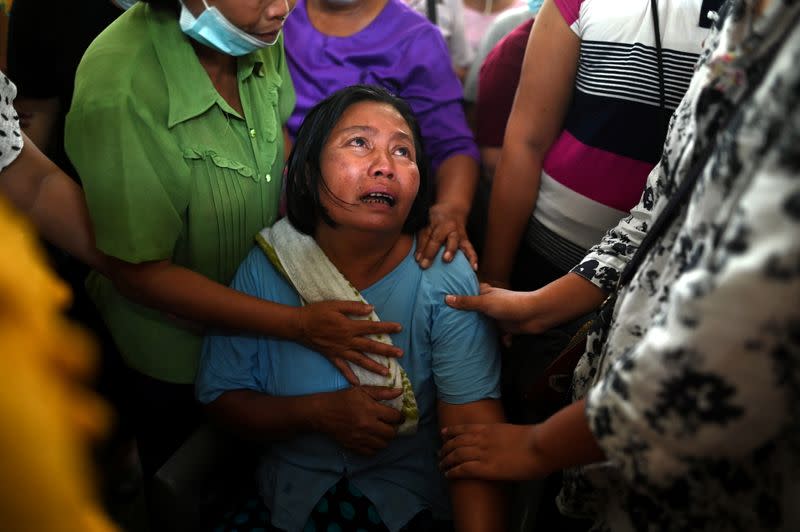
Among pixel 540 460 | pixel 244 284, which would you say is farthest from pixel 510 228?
pixel 540 460

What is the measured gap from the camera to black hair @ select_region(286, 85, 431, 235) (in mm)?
1660

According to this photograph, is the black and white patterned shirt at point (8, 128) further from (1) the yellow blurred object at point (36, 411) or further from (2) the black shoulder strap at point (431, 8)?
(2) the black shoulder strap at point (431, 8)

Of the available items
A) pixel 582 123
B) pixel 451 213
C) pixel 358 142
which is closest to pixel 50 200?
pixel 358 142

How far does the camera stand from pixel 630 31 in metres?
1.49

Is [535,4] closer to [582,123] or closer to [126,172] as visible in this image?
[582,123]

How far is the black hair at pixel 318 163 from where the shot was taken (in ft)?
5.45

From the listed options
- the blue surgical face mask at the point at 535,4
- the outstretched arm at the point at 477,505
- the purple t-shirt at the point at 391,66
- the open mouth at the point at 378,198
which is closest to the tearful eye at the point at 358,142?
the open mouth at the point at 378,198

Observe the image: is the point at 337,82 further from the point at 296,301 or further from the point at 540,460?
the point at 540,460

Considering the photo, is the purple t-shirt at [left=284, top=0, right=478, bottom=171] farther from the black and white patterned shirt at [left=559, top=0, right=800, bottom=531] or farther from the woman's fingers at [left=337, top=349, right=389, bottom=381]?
the black and white patterned shirt at [left=559, top=0, right=800, bottom=531]

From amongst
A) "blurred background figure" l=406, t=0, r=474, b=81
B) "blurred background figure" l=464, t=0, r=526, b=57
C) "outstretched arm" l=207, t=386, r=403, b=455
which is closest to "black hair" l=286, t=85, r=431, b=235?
"outstretched arm" l=207, t=386, r=403, b=455

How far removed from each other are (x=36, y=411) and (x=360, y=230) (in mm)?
1107

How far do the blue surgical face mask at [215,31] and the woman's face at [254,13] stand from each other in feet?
0.04

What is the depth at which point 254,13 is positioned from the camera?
56.9 inches

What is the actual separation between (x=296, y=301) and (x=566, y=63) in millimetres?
1021
